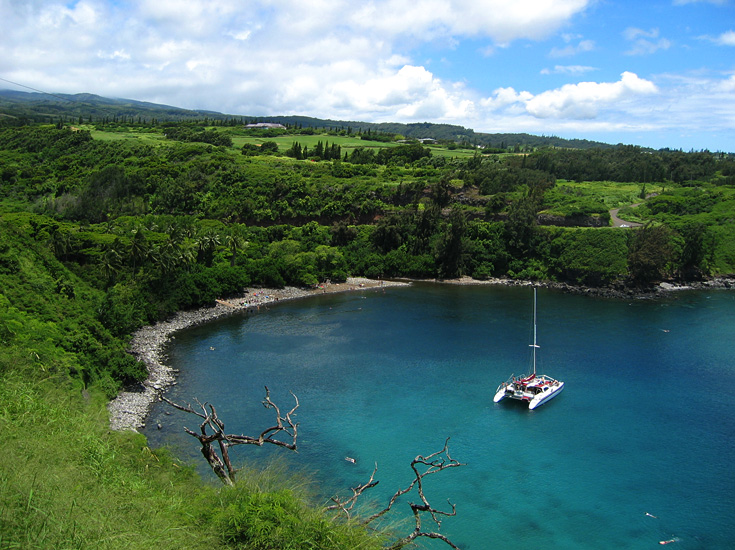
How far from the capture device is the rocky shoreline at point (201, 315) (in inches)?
1457

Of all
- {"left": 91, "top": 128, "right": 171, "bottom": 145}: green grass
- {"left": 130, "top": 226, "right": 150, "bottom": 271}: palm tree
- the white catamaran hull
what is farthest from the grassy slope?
{"left": 91, "top": 128, "right": 171, "bottom": 145}: green grass

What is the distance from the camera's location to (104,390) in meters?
36.5

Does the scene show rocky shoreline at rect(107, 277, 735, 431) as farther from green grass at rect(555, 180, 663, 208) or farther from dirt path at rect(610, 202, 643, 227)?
green grass at rect(555, 180, 663, 208)

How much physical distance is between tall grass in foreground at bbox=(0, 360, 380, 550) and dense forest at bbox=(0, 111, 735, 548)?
58mm

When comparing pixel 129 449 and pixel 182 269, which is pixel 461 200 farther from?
pixel 129 449

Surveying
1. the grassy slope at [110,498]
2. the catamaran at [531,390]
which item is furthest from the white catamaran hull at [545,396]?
the grassy slope at [110,498]

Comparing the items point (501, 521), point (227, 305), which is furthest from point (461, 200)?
point (501, 521)

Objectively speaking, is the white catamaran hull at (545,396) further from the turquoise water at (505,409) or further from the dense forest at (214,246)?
the dense forest at (214,246)

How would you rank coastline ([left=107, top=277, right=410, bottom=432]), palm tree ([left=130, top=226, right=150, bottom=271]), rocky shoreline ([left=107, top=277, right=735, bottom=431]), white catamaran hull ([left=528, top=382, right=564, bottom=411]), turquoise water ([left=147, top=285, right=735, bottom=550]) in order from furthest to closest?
1. palm tree ([left=130, top=226, right=150, bottom=271])
2. white catamaran hull ([left=528, top=382, right=564, bottom=411])
3. rocky shoreline ([left=107, top=277, right=735, bottom=431])
4. coastline ([left=107, top=277, right=410, bottom=432])
5. turquoise water ([left=147, top=285, right=735, bottom=550])

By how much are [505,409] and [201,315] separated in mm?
35219

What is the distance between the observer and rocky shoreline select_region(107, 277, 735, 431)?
37000mm

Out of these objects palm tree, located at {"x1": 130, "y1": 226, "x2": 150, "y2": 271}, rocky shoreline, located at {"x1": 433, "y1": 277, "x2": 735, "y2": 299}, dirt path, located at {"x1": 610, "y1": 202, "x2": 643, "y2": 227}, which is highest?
dirt path, located at {"x1": 610, "y1": 202, "x2": 643, "y2": 227}

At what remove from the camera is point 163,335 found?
5316 centimetres

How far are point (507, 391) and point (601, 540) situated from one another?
50.8 feet
